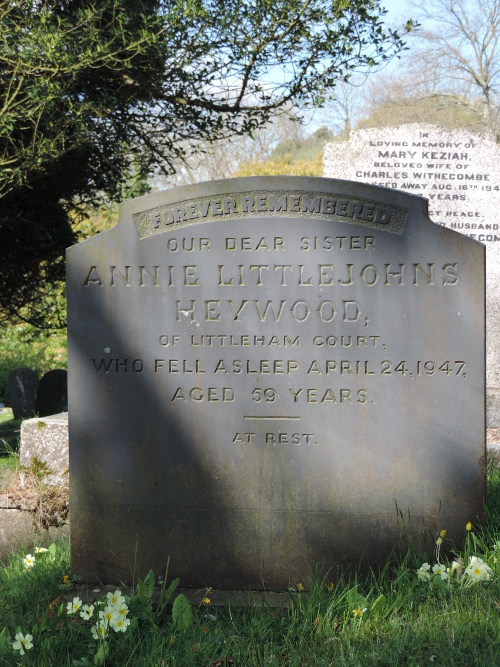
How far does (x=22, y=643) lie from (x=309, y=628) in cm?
99

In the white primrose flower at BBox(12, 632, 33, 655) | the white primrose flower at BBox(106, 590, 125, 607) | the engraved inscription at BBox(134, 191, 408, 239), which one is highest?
the engraved inscription at BBox(134, 191, 408, 239)

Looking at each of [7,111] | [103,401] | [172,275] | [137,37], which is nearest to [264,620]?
[103,401]

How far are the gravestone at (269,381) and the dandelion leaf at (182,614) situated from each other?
48 centimetres

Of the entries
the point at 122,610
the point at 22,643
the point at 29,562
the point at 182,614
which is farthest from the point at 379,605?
the point at 29,562

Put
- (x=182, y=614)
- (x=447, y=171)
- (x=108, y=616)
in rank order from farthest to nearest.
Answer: (x=447, y=171)
(x=182, y=614)
(x=108, y=616)

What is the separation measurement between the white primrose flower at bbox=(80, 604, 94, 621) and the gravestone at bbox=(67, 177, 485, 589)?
1.62ft

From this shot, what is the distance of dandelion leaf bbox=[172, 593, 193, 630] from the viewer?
2799 mm

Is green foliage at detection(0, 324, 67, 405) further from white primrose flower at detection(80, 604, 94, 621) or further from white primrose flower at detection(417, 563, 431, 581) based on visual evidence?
white primrose flower at detection(417, 563, 431, 581)

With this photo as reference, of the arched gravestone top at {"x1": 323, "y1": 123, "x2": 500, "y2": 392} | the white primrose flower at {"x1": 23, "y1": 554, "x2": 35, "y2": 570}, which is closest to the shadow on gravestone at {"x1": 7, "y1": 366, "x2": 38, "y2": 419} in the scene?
the arched gravestone top at {"x1": 323, "y1": 123, "x2": 500, "y2": 392}

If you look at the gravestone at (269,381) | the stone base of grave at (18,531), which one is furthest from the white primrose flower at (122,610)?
the stone base of grave at (18,531)

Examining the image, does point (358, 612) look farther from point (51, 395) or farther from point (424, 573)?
point (51, 395)

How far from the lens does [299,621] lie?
285cm

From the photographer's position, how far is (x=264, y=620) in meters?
2.86

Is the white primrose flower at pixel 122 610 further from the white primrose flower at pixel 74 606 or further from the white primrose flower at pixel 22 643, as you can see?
the white primrose flower at pixel 22 643
